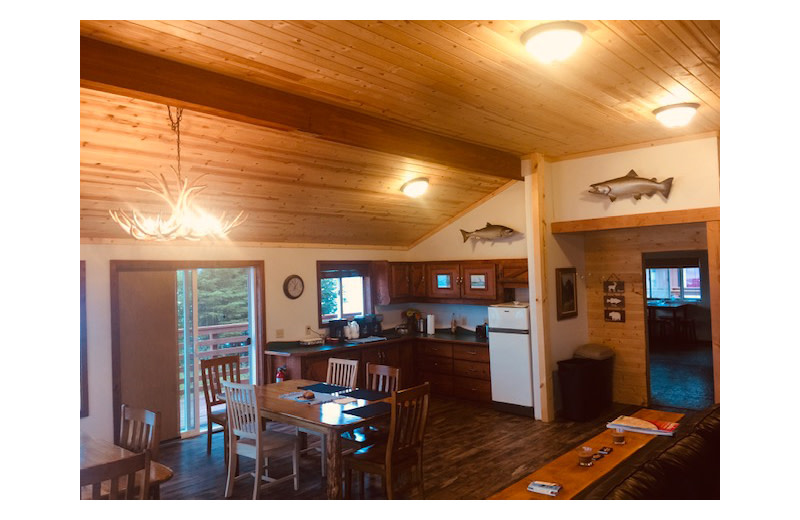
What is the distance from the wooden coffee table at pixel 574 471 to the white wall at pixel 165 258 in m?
3.89

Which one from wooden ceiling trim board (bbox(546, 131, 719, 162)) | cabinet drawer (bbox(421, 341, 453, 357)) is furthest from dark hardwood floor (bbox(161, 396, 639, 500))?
wooden ceiling trim board (bbox(546, 131, 719, 162))

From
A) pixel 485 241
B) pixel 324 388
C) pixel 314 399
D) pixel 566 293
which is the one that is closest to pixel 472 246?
pixel 485 241

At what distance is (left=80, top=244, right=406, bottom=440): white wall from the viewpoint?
5.11 meters

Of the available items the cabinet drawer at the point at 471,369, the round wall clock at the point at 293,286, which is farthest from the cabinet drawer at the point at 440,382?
the round wall clock at the point at 293,286

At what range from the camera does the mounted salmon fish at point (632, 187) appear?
5.51m

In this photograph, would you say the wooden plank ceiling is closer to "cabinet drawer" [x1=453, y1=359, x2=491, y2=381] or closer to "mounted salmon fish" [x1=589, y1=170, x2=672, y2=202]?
"mounted salmon fish" [x1=589, y1=170, x2=672, y2=202]

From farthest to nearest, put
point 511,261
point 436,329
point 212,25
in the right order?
Result: point 436,329 → point 511,261 → point 212,25

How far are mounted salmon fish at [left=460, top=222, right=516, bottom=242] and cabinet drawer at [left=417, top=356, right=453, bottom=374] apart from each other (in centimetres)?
163

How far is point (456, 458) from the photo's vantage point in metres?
4.97

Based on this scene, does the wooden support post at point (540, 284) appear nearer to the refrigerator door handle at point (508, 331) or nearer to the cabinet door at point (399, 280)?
the refrigerator door handle at point (508, 331)
